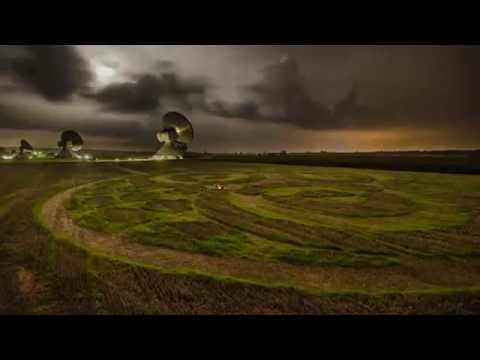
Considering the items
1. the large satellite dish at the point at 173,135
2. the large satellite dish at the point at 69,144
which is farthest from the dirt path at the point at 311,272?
the large satellite dish at the point at 69,144

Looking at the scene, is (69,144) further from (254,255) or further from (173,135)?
(254,255)

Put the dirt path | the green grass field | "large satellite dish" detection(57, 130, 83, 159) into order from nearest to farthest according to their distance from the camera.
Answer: the green grass field, the dirt path, "large satellite dish" detection(57, 130, 83, 159)

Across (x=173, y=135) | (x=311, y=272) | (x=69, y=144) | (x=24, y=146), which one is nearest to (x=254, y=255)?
(x=311, y=272)

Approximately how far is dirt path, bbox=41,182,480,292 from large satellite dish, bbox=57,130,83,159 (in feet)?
266

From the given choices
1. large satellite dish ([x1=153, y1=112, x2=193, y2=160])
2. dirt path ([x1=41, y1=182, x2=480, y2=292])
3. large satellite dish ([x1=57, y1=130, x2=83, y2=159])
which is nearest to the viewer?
A: dirt path ([x1=41, y1=182, x2=480, y2=292])

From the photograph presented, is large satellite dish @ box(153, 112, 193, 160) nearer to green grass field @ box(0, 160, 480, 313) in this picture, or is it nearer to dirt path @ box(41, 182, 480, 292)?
green grass field @ box(0, 160, 480, 313)

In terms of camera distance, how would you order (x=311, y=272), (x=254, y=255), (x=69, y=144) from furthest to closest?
1. (x=69, y=144)
2. (x=254, y=255)
3. (x=311, y=272)

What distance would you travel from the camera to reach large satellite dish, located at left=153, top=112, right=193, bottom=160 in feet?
207

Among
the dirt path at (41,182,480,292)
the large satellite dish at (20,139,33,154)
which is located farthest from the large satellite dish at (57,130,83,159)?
the dirt path at (41,182,480,292)

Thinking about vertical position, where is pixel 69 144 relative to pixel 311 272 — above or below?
above

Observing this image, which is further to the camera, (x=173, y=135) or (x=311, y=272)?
(x=173, y=135)

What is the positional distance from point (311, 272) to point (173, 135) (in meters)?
63.6

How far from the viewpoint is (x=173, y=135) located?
65.8m
